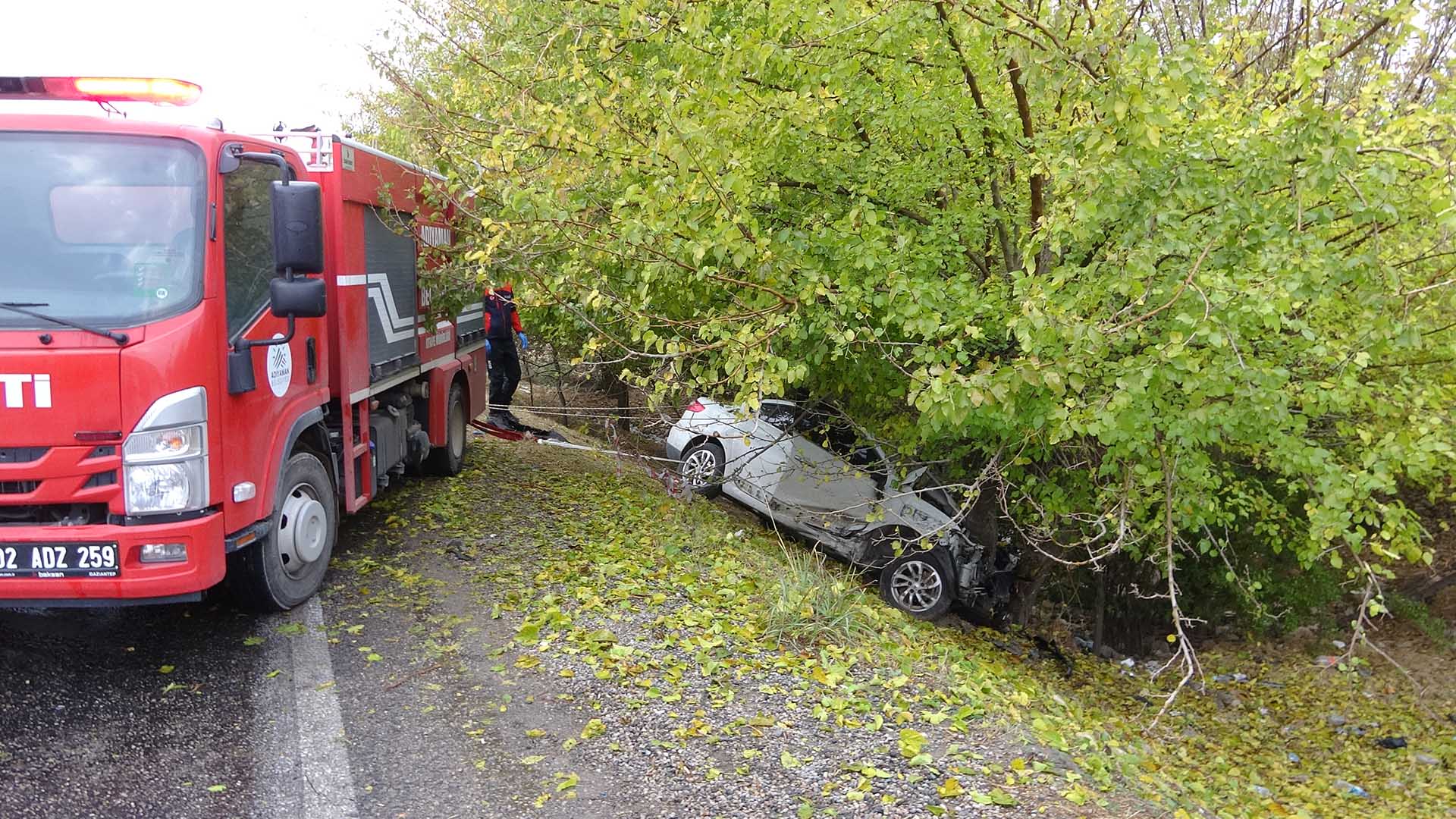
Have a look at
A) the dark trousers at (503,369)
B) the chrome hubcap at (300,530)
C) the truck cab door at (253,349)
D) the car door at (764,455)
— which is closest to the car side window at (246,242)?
the truck cab door at (253,349)

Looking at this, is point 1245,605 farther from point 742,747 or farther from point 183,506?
point 183,506

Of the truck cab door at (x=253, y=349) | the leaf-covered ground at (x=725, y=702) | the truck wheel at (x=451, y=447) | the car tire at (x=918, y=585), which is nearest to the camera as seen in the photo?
the leaf-covered ground at (x=725, y=702)

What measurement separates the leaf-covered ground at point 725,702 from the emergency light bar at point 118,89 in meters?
2.81

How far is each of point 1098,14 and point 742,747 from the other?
14.0 ft

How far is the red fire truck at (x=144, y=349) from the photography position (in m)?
3.96

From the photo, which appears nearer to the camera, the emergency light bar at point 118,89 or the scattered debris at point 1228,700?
the emergency light bar at point 118,89

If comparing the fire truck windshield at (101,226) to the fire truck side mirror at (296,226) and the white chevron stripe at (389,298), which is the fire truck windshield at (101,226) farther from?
the white chevron stripe at (389,298)

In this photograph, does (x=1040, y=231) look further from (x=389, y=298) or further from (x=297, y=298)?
(x=389, y=298)

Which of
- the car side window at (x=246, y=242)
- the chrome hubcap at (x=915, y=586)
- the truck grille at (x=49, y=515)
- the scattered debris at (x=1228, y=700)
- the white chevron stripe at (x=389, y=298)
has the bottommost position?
the scattered debris at (x=1228, y=700)

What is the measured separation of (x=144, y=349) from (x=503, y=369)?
30.1 feet

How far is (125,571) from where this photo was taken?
405 centimetres

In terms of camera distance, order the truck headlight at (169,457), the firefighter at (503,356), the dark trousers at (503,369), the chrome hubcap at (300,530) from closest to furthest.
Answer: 1. the truck headlight at (169,457)
2. the chrome hubcap at (300,530)
3. the firefighter at (503,356)
4. the dark trousers at (503,369)

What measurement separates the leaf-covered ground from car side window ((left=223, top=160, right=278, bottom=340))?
1806 millimetres

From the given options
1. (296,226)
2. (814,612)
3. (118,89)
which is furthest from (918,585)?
(118,89)
